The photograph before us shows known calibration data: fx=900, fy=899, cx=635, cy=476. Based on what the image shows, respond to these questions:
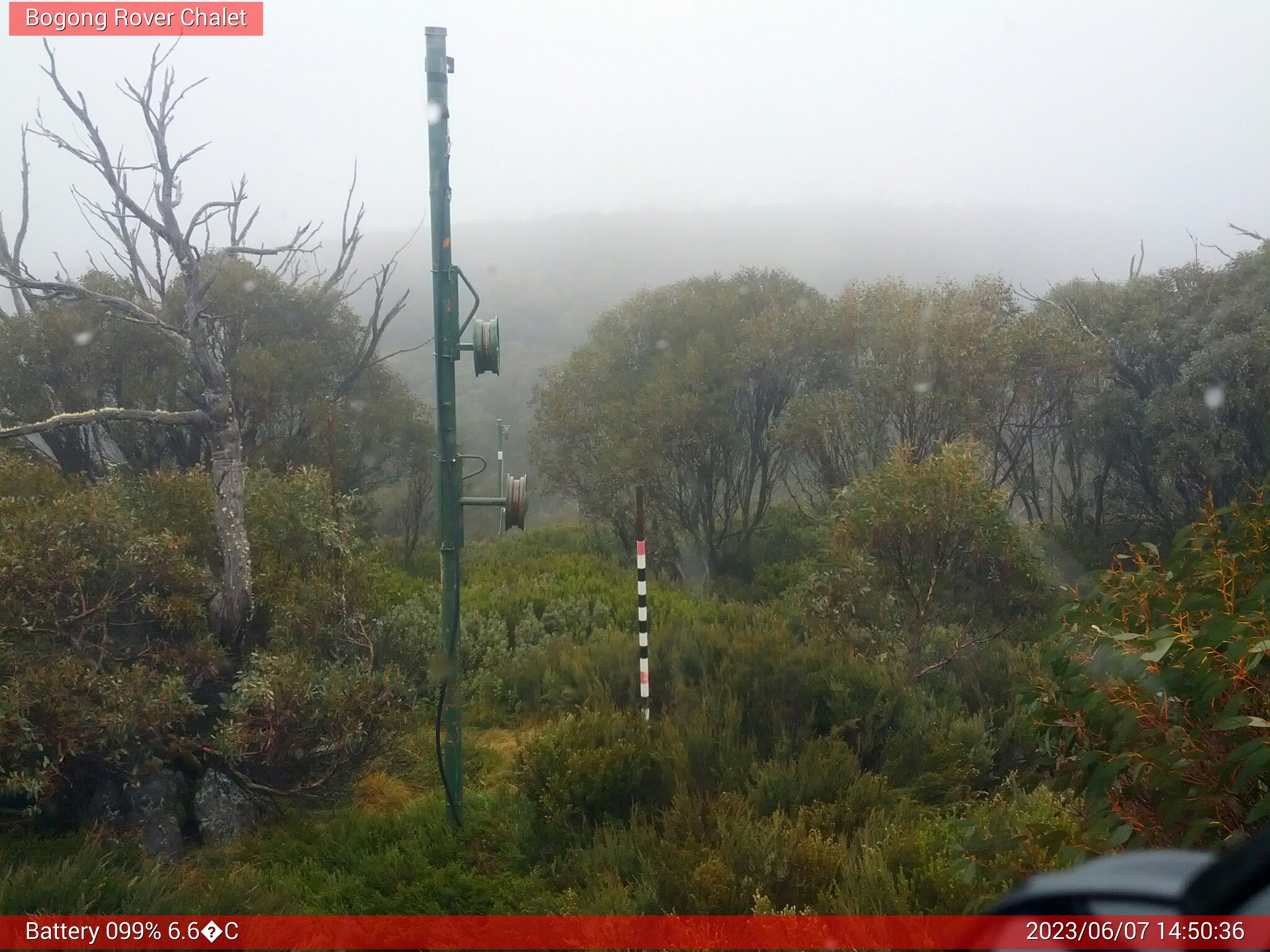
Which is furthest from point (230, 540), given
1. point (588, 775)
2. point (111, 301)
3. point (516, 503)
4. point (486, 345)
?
point (588, 775)

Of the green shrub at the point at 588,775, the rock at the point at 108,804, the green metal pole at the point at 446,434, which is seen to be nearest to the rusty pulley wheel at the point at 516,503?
the green metal pole at the point at 446,434

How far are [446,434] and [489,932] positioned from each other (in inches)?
118

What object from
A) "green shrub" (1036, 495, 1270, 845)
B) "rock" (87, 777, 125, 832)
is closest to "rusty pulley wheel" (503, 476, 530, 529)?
"rock" (87, 777, 125, 832)

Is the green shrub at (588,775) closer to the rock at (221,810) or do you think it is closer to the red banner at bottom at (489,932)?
the red banner at bottom at (489,932)

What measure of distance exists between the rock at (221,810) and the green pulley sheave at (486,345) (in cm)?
341

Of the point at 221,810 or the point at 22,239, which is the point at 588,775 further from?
the point at 22,239

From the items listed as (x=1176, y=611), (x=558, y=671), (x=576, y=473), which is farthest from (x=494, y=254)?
(x=1176, y=611)

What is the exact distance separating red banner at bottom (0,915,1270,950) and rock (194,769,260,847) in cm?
205

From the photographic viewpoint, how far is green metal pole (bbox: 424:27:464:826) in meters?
5.69

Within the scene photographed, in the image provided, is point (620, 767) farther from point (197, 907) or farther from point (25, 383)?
point (25, 383)

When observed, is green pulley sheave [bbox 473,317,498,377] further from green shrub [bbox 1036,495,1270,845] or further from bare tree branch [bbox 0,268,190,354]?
green shrub [bbox 1036,495,1270,845]

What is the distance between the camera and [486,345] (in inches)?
230

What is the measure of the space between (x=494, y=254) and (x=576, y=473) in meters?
78.3

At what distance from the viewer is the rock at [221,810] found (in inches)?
239
